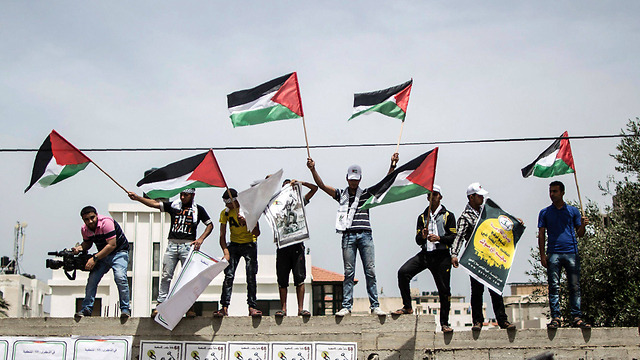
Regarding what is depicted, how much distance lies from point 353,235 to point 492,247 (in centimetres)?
216

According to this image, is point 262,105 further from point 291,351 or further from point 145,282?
point 145,282

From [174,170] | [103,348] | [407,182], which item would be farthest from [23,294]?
[407,182]

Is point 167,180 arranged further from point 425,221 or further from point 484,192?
point 484,192

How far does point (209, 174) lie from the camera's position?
10.9 m

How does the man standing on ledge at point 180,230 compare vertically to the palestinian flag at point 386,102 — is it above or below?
below

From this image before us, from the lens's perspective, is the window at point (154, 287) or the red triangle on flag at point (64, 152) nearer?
the red triangle on flag at point (64, 152)

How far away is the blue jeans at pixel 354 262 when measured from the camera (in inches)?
397

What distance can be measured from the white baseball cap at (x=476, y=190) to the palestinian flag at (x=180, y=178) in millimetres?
3943

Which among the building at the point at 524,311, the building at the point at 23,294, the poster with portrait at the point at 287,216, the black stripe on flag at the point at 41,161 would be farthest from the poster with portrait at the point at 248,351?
the building at the point at 23,294

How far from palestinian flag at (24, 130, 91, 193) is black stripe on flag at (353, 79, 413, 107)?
16.0ft

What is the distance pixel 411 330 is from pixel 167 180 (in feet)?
15.0

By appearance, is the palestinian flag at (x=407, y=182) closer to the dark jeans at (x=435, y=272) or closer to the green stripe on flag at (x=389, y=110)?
the dark jeans at (x=435, y=272)

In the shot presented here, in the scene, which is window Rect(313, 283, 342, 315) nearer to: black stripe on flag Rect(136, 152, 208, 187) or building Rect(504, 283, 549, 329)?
building Rect(504, 283, 549, 329)

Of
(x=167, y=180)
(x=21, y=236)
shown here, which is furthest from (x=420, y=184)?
(x=21, y=236)
